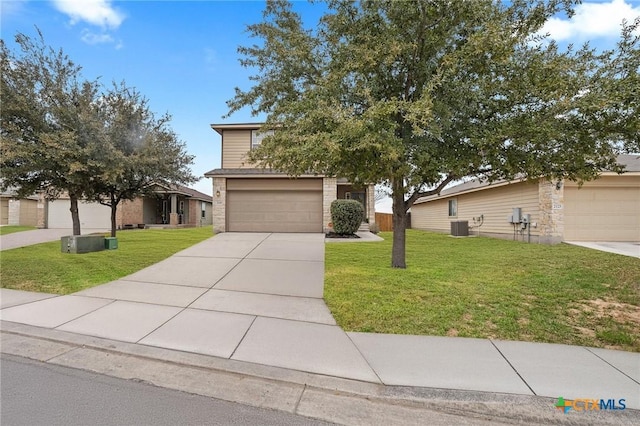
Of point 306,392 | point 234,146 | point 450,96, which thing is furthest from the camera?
point 234,146

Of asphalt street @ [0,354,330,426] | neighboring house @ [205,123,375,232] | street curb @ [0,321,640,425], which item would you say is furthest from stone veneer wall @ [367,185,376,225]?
asphalt street @ [0,354,330,426]

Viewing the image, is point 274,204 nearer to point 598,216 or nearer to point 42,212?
point 598,216

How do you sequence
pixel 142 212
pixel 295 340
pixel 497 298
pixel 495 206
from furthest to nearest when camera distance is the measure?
1. pixel 142 212
2. pixel 495 206
3. pixel 497 298
4. pixel 295 340

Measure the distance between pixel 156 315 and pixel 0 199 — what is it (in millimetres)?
30107

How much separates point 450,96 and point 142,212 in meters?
24.6

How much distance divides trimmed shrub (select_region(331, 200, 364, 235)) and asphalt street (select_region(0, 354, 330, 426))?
11652mm

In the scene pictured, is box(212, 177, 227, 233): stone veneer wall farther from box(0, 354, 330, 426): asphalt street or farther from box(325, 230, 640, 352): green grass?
box(0, 354, 330, 426): asphalt street

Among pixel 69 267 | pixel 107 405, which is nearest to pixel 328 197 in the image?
pixel 69 267

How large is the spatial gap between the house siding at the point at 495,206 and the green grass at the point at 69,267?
13105mm

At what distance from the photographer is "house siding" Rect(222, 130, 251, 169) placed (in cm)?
1716

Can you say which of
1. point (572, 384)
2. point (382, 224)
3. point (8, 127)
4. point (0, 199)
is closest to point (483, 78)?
point (572, 384)

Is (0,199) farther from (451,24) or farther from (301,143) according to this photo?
(451,24)

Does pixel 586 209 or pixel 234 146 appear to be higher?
pixel 234 146

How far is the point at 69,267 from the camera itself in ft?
27.6
